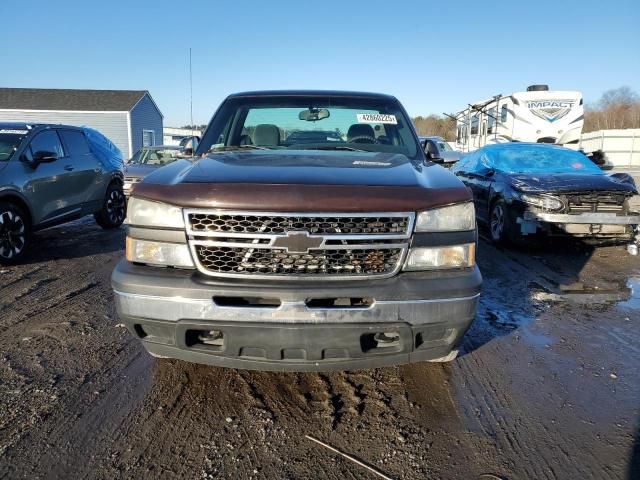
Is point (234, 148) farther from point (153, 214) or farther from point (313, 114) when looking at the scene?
point (153, 214)

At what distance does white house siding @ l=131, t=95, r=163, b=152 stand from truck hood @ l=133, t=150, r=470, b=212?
31883mm

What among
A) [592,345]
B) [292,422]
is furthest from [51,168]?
[592,345]

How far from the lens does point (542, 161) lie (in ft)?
25.4

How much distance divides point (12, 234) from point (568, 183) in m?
7.26

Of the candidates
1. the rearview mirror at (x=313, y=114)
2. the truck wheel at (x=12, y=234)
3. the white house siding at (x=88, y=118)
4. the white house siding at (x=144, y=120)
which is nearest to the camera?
the rearview mirror at (x=313, y=114)

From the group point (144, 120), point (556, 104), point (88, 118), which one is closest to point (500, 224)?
point (556, 104)

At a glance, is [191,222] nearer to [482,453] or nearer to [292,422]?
[292,422]

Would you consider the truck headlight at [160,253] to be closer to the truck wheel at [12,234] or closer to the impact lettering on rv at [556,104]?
the truck wheel at [12,234]

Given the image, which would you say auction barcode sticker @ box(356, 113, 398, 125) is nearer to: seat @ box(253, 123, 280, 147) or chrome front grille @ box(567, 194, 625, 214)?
seat @ box(253, 123, 280, 147)

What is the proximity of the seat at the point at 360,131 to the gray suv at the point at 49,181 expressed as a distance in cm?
448

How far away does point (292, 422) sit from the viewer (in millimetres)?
2516

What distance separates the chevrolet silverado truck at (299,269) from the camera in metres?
2.23

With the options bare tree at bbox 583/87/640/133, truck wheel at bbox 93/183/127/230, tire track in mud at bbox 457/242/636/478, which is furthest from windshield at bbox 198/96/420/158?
bare tree at bbox 583/87/640/133

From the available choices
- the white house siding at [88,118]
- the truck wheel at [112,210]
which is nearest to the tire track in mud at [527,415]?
the truck wheel at [112,210]
